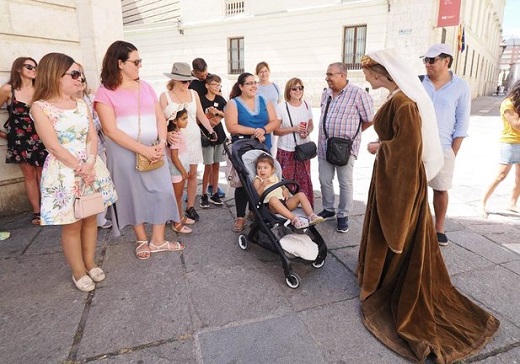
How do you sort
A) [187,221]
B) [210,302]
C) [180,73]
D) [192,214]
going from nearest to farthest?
[210,302] → [180,73] → [187,221] → [192,214]

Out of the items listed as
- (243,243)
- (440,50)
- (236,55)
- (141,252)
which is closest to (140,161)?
(141,252)

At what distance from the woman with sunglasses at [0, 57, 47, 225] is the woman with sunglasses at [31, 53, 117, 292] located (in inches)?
70.7

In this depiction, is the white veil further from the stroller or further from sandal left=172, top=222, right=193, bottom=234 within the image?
sandal left=172, top=222, right=193, bottom=234

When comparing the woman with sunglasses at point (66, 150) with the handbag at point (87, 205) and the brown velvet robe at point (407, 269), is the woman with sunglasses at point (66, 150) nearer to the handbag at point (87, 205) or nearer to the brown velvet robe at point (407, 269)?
the handbag at point (87, 205)

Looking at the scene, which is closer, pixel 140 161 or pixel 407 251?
pixel 407 251

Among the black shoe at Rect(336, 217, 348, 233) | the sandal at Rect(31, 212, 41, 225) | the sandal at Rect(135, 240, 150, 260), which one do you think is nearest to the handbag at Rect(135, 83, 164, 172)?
the sandal at Rect(135, 240, 150, 260)

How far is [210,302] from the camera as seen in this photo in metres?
2.69

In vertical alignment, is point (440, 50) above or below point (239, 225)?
above

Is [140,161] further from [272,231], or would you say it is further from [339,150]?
[339,150]

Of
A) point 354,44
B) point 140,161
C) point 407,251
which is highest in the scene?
point 354,44

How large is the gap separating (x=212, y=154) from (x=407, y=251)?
298cm

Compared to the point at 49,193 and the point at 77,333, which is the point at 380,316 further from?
the point at 49,193

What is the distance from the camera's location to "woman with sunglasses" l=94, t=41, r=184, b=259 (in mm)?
2943

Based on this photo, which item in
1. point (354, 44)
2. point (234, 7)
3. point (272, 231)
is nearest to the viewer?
point (272, 231)
